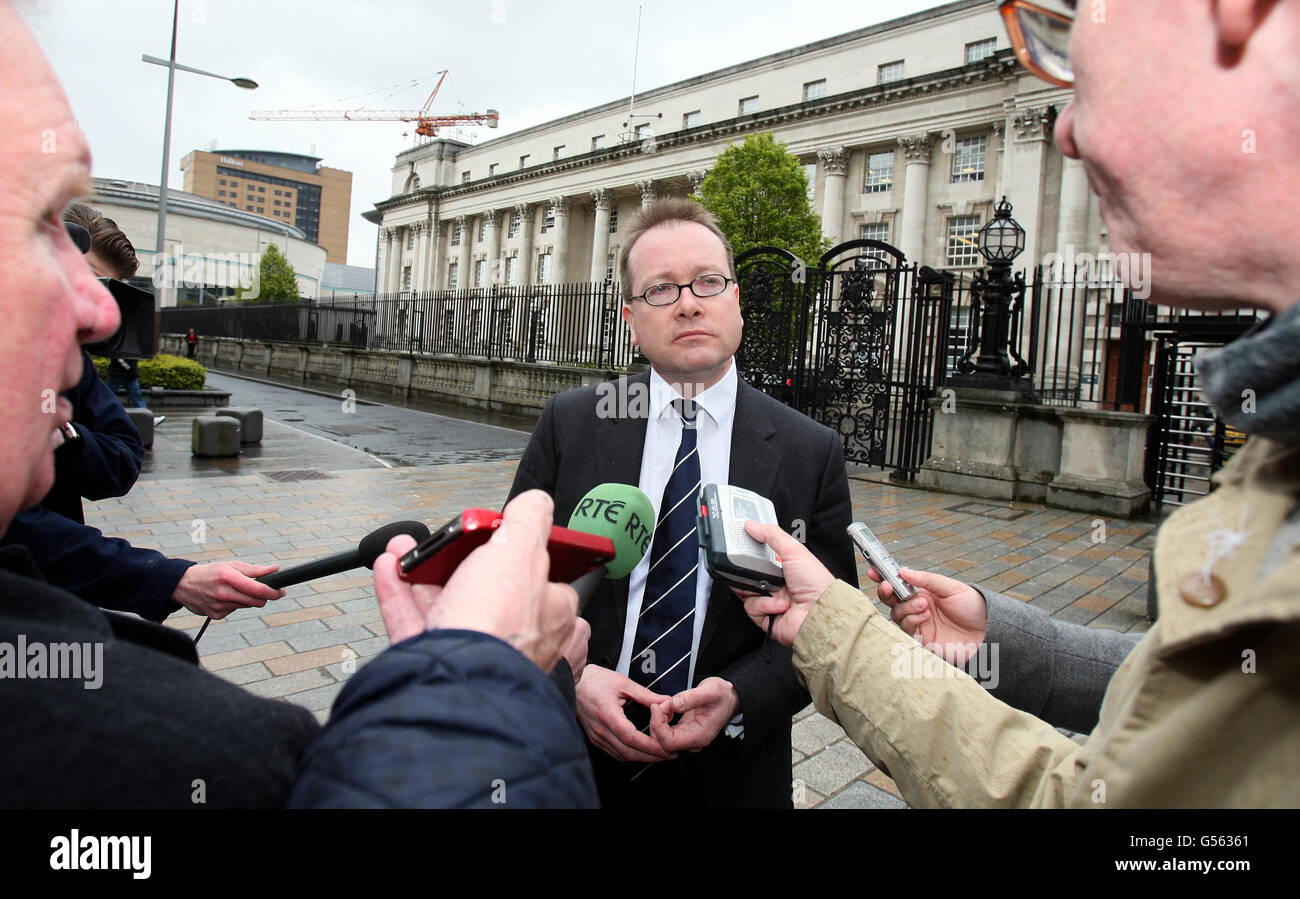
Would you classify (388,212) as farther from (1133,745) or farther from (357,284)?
(1133,745)

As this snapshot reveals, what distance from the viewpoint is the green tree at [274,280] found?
229 feet

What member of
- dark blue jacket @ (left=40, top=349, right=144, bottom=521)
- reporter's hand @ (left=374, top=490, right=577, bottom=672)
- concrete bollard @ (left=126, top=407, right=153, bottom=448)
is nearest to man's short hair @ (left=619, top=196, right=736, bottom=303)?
reporter's hand @ (left=374, top=490, right=577, bottom=672)

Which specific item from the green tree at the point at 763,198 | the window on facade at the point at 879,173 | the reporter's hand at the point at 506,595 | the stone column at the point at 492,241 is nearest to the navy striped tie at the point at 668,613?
the reporter's hand at the point at 506,595

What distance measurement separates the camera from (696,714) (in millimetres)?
2043

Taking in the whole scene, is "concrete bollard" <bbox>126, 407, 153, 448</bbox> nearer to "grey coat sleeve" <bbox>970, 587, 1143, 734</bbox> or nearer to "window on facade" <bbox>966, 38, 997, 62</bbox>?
"grey coat sleeve" <bbox>970, 587, 1143, 734</bbox>

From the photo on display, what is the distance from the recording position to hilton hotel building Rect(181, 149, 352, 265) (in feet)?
480

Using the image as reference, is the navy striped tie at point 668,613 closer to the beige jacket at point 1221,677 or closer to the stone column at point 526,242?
the beige jacket at point 1221,677

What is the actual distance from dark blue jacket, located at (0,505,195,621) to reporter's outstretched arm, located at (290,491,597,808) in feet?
5.36

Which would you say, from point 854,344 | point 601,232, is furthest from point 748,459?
point 601,232

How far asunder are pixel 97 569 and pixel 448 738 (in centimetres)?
192

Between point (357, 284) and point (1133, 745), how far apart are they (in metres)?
144

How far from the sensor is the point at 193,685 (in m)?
0.89

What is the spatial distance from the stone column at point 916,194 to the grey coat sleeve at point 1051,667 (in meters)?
38.3
